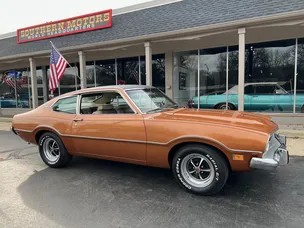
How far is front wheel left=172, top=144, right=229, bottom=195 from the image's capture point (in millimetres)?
3160


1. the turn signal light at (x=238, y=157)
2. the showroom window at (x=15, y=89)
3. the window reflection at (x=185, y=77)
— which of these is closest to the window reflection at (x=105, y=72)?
the window reflection at (x=185, y=77)

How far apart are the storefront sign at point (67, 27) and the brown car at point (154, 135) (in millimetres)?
7277

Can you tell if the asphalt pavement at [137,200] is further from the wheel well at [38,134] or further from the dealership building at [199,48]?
the dealership building at [199,48]

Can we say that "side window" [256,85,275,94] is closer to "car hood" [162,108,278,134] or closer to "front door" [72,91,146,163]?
"car hood" [162,108,278,134]

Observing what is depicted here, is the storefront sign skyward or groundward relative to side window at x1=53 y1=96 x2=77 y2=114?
skyward

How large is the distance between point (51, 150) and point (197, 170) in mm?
3074

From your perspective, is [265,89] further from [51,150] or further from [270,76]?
[51,150]

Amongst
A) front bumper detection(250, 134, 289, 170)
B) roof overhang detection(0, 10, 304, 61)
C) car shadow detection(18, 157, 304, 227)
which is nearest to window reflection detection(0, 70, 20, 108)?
roof overhang detection(0, 10, 304, 61)

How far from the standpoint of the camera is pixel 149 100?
418 centimetres

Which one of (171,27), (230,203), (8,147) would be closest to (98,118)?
(230,203)

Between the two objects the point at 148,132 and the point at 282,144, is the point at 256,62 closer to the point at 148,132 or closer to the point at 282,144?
the point at 282,144

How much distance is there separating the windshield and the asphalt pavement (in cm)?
120

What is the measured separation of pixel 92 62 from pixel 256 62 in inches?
356

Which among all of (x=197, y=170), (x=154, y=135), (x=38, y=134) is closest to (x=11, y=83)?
(x=38, y=134)
